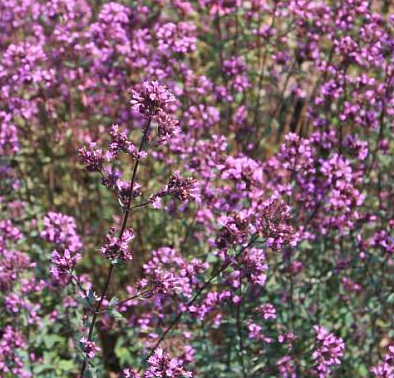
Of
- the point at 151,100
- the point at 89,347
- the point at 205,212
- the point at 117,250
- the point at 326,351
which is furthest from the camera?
the point at 205,212

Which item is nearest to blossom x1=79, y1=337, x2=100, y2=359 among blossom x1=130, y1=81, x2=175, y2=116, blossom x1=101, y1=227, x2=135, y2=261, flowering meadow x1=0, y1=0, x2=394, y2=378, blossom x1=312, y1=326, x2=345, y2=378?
flowering meadow x1=0, y1=0, x2=394, y2=378

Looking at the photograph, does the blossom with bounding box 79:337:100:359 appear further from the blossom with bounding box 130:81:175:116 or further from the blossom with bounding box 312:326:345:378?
the blossom with bounding box 312:326:345:378

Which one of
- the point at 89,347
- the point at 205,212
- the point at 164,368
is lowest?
the point at 164,368

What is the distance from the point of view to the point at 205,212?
17.3ft

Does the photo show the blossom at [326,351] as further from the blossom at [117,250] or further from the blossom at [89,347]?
the blossom at [117,250]

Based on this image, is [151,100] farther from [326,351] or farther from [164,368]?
[326,351]

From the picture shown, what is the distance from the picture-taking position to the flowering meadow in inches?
183

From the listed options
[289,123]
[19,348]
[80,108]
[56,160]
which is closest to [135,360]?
[19,348]

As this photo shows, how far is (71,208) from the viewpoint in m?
6.62

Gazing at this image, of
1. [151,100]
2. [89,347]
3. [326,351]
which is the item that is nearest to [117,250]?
[89,347]

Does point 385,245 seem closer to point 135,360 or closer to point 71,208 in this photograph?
point 135,360

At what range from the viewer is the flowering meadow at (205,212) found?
183 inches

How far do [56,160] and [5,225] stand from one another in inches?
69.2

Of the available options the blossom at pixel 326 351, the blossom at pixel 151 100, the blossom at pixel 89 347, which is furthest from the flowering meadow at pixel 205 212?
the blossom at pixel 151 100
